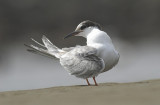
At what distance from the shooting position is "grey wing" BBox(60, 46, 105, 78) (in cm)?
803

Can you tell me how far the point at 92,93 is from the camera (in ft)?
19.9

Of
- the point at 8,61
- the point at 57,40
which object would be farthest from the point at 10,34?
the point at 8,61

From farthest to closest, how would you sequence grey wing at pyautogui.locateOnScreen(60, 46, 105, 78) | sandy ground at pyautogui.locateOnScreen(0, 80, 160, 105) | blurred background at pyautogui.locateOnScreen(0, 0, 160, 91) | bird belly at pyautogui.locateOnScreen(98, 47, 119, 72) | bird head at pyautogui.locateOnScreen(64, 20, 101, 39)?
blurred background at pyautogui.locateOnScreen(0, 0, 160, 91), bird head at pyautogui.locateOnScreen(64, 20, 101, 39), bird belly at pyautogui.locateOnScreen(98, 47, 119, 72), grey wing at pyautogui.locateOnScreen(60, 46, 105, 78), sandy ground at pyautogui.locateOnScreen(0, 80, 160, 105)

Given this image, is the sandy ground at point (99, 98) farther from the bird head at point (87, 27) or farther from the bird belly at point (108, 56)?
the bird head at point (87, 27)

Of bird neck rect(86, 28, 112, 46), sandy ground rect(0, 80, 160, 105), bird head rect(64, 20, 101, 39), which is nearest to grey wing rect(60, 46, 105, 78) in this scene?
bird neck rect(86, 28, 112, 46)

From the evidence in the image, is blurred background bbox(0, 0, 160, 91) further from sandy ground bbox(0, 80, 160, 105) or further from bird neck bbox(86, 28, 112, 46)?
sandy ground bbox(0, 80, 160, 105)

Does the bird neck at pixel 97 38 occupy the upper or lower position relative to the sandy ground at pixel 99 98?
upper

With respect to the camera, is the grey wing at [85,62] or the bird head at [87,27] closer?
the grey wing at [85,62]

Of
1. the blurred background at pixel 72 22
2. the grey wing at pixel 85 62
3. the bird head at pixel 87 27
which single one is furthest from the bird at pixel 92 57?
the blurred background at pixel 72 22

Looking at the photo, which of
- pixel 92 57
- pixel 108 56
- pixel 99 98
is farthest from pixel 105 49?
pixel 99 98

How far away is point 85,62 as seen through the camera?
816cm

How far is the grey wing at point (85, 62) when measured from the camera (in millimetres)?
8031

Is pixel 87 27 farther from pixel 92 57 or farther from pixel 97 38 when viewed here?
pixel 92 57

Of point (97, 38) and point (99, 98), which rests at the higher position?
point (97, 38)
